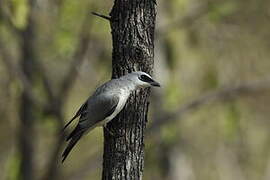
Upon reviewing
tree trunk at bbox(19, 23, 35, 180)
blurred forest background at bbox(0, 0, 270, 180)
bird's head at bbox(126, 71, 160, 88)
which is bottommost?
bird's head at bbox(126, 71, 160, 88)

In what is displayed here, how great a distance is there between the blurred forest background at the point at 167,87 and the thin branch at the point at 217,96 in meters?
0.02

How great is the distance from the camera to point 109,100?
5973mm

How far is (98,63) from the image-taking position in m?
13.9

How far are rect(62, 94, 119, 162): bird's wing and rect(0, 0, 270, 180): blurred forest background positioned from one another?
3567mm

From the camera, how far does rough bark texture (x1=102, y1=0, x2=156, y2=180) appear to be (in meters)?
5.77

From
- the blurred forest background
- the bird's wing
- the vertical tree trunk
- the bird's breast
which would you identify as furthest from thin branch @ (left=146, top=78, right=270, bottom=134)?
the bird's breast

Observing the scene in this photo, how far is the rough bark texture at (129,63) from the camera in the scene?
577 cm

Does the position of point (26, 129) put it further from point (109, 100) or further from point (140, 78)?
point (140, 78)

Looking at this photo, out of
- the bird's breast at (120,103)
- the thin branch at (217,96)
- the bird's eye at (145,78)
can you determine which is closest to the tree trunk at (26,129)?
the thin branch at (217,96)

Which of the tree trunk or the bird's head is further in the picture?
the tree trunk

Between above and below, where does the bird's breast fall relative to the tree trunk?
below

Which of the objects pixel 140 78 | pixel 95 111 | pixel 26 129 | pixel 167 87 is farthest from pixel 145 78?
pixel 167 87

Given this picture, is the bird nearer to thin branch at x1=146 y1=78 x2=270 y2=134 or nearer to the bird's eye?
the bird's eye

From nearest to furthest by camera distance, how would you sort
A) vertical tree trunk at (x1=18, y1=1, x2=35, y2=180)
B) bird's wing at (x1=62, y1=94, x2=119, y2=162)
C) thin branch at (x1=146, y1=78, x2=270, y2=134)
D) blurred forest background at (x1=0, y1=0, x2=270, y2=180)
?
bird's wing at (x1=62, y1=94, x2=119, y2=162), blurred forest background at (x1=0, y1=0, x2=270, y2=180), vertical tree trunk at (x1=18, y1=1, x2=35, y2=180), thin branch at (x1=146, y1=78, x2=270, y2=134)
